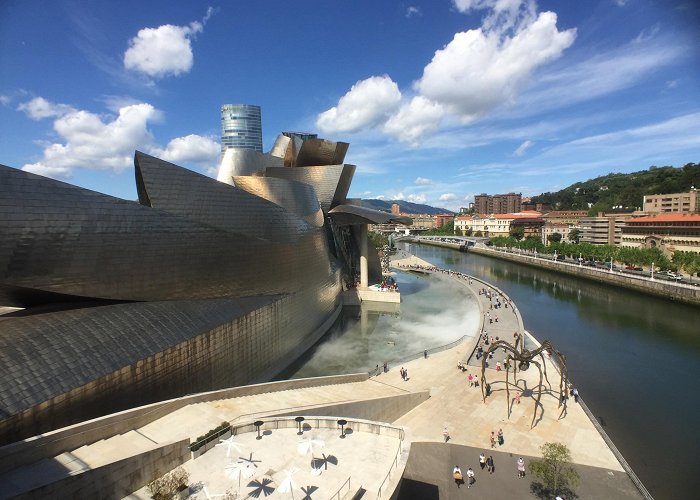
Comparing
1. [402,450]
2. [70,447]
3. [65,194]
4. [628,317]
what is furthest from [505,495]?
[628,317]

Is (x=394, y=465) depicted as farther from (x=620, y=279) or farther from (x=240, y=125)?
(x=240, y=125)

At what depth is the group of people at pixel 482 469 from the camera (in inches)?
508

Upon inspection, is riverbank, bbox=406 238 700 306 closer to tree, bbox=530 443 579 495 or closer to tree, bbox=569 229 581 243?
tree, bbox=569 229 581 243

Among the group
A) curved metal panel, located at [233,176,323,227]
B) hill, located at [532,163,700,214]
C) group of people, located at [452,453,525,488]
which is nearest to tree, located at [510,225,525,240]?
hill, located at [532,163,700,214]

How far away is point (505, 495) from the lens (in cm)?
1234

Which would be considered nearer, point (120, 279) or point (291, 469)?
point (291, 469)

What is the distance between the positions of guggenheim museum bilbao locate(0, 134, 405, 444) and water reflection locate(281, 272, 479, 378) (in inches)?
91.6

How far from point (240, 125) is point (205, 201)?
152053mm

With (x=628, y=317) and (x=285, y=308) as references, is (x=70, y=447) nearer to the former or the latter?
(x=285, y=308)

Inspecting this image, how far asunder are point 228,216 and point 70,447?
34.1ft

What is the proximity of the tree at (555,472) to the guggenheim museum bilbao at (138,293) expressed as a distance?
40.3ft

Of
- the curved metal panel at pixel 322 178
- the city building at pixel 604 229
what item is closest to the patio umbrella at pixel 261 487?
the curved metal panel at pixel 322 178

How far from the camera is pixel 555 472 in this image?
12.2 m

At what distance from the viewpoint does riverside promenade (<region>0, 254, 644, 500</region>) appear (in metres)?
9.41
